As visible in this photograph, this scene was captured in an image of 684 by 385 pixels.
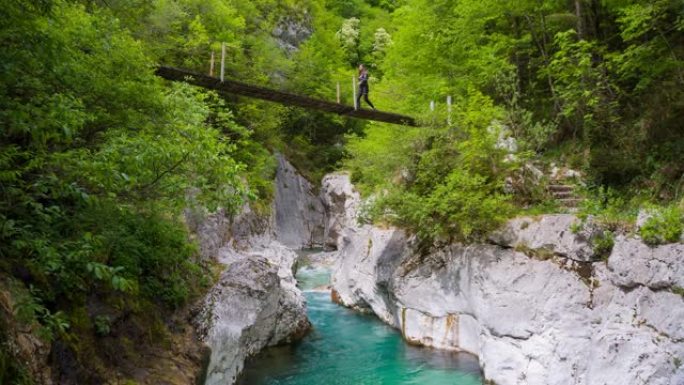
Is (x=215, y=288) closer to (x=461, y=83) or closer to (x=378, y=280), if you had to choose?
(x=378, y=280)

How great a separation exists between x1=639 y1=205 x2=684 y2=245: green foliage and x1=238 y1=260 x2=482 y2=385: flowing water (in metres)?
3.93

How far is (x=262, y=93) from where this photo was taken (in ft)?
42.6

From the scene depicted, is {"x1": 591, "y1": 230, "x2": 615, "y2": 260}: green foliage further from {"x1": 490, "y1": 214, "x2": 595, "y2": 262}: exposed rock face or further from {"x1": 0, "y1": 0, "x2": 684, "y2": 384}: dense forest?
{"x1": 0, "y1": 0, "x2": 684, "y2": 384}: dense forest

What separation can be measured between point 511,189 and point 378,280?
4.22 metres

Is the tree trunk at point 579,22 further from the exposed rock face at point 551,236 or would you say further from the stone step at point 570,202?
the exposed rock face at point 551,236

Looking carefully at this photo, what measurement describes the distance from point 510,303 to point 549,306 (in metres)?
0.76

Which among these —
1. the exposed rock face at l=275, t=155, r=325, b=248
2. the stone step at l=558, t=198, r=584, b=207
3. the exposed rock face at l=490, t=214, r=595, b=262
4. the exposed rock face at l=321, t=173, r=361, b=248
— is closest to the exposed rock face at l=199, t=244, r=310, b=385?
the exposed rock face at l=490, t=214, r=595, b=262

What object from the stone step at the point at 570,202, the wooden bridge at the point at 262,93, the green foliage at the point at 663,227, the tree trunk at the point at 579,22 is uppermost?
the tree trunk at the point at 579,22

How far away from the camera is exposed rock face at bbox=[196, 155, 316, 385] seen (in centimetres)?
760

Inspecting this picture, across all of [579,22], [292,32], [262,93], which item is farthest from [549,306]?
[292,32]

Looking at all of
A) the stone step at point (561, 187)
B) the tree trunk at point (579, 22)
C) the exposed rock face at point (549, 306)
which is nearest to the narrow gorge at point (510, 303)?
the exposed rock face at point (549, 306)

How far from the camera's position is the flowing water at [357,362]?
28.7 ft

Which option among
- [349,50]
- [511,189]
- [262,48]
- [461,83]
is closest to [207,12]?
[262,48]

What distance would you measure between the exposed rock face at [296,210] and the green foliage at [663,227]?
18401 mm
